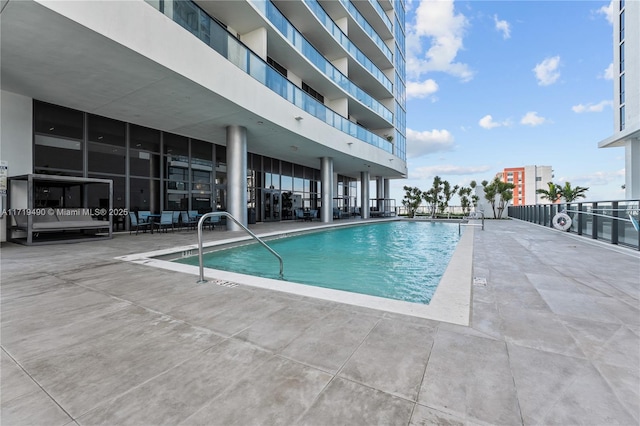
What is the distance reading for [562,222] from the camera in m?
10.5

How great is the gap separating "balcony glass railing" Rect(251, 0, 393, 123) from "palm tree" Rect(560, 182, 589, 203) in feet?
76.7

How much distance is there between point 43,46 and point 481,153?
37150 mm

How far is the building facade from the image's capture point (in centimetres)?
602

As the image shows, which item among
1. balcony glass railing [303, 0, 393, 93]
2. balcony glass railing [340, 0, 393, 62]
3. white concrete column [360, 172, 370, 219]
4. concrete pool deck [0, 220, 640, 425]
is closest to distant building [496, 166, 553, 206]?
balcony glass railing [340, 0, 393, 62]

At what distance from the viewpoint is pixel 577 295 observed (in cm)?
323

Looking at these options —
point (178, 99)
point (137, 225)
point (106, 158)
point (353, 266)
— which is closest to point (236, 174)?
point (178, 99)

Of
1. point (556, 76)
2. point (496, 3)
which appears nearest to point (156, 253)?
point (496, 3)

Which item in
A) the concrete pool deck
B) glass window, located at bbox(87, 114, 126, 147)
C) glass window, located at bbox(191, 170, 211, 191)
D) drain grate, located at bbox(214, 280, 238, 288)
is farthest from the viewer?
glass window, located at bbox(191, 170, 211, 191)

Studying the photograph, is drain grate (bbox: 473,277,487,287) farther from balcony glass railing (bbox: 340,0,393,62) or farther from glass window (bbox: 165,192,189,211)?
balcony glass railing (bbox: 340,0,393,62)

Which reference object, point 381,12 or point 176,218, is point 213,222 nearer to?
point 176,218

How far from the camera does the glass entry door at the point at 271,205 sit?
17781 mm

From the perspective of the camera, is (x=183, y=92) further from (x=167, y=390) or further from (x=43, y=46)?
(x=167, y=390)

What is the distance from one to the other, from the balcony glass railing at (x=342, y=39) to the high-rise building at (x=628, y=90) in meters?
17.7

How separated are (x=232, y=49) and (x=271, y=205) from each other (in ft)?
34.4
